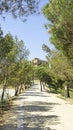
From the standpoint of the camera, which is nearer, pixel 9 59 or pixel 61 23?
pixel 61 23

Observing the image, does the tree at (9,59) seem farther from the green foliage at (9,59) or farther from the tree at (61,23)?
the tree at (61,23)

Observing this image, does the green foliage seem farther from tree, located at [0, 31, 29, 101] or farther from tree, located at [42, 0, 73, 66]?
tree, located at [42, 0, 73, 66]

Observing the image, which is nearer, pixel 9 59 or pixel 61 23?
pixel 61 23

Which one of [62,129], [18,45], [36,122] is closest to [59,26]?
[36,122]

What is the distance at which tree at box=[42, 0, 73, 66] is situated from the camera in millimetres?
18891

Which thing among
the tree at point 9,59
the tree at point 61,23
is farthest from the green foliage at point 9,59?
the tree at point 61,23

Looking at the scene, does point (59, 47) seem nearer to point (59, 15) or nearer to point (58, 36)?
point (58, 36)

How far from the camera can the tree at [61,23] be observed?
1889cm

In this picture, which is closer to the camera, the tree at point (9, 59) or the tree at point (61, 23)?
the tree at point (61, 23)

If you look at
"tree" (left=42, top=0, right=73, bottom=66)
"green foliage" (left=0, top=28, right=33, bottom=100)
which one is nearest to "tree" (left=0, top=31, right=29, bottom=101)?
"green foliage" (left=0, top=28, right=33, bottom=100)

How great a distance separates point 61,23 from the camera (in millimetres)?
20531

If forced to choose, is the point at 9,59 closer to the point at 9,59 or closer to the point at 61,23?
the point at 9,59

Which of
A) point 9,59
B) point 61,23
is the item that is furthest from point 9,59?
point 61,23

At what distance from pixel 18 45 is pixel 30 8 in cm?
3833
